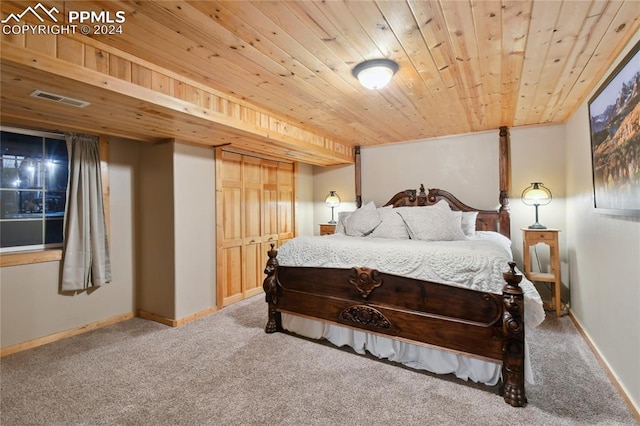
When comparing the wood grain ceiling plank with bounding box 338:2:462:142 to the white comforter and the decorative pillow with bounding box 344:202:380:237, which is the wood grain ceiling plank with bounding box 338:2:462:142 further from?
Result: the white comforter

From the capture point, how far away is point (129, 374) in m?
2.26

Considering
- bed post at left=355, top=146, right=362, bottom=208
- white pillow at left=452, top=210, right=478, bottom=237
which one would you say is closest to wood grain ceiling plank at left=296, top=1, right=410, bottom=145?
white pillow at left=452, top=210, right=478, bottom=237

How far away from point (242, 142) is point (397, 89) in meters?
1.82

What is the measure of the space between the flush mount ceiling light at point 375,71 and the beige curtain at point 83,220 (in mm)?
2832

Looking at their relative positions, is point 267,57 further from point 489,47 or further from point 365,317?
point 365,317

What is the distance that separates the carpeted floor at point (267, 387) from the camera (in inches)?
69.4

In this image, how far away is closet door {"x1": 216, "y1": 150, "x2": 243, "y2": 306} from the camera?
3.77 meters

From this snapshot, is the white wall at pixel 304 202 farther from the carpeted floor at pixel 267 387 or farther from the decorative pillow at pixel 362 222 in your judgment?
the carpeted floor at pixel 267 387

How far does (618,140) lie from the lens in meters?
1.84

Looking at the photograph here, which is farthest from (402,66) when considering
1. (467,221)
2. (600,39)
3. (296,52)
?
(467,221)

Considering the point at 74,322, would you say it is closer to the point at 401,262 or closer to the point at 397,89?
the point at 401,262

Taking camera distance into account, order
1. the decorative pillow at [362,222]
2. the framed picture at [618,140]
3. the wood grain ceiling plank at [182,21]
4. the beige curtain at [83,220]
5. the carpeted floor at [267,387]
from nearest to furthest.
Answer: the wood grain ceiling plank at [182,21] < the framed picture at [618,140] < the carpeted floor at [267,387] < the beige curtain at [83,220] < the decorative pillow at [362,222]

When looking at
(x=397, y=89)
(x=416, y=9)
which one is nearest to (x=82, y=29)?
(x=416, y=9)

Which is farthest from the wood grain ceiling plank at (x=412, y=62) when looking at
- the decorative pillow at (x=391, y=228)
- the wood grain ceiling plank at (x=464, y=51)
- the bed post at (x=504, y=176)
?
the decorative pillow at (x=391, y=228)
